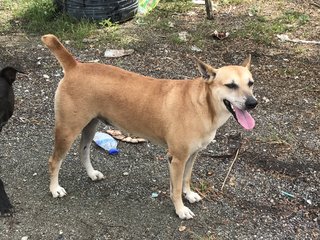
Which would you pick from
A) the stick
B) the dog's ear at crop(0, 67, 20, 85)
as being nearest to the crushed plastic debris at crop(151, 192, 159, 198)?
the dog's ear at crop(0, 67, 20, 85)

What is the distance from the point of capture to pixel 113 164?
186 inches

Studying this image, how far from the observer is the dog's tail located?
385 cm

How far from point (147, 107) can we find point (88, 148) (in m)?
0.83

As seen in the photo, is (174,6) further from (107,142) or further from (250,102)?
(250,102)

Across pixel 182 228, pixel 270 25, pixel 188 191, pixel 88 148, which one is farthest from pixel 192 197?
pixel 270 25

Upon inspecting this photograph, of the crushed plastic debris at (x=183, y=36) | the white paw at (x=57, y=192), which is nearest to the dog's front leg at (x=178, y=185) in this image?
the white paw at (x=57, y=192)

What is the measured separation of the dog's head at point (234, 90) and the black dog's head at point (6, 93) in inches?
61.4

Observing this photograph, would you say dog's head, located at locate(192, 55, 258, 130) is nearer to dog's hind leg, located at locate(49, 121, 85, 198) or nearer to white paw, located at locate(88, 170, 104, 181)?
dog's hind leg, located at locate(49, 121, 85, 198)

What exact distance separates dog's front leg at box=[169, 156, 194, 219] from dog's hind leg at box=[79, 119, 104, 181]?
2.60 feet

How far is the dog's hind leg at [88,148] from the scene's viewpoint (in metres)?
4.27

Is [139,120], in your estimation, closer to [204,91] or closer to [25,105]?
[204,91]

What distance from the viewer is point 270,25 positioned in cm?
761

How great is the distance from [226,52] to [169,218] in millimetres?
3400

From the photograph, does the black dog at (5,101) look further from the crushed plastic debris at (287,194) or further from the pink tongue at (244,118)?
the crushed plastic debris at (287,194)
